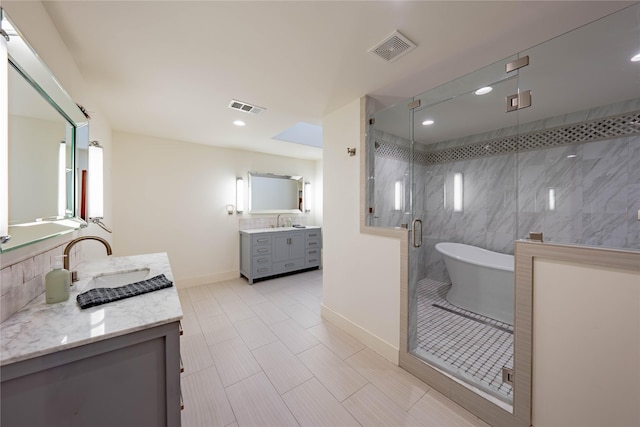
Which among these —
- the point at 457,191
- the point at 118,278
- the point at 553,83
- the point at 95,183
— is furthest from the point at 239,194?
the point at 553,83

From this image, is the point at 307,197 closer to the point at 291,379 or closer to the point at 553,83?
the point at 291,379

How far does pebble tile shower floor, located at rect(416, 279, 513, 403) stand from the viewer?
1.64 meters

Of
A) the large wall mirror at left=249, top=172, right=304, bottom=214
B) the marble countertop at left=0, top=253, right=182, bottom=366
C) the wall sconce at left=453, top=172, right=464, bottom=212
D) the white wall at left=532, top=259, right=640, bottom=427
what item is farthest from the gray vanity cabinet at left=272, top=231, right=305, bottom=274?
the white wall at left=532, top=259, right=640, bottom=427

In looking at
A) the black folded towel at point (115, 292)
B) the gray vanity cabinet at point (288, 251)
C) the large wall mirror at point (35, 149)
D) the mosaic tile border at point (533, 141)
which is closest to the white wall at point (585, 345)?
the mosaic tile border at point (533, 141)

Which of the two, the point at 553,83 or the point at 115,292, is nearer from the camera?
the point at 115,292

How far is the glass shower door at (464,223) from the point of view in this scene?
5.80ft

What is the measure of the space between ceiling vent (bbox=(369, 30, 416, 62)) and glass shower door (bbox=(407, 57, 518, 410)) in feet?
1.90

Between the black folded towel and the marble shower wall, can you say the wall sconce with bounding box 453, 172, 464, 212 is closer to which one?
the marble shower wall

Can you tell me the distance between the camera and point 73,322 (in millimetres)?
901

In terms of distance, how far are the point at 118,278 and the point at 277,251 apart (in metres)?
2.55

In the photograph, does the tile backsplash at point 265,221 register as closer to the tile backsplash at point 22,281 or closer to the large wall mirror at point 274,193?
the large wall mirror at point 274,193

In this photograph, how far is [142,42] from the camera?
4.80 ft

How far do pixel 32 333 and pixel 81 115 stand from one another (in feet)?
5.03

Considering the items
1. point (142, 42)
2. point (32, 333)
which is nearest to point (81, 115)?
point (142, 42)
